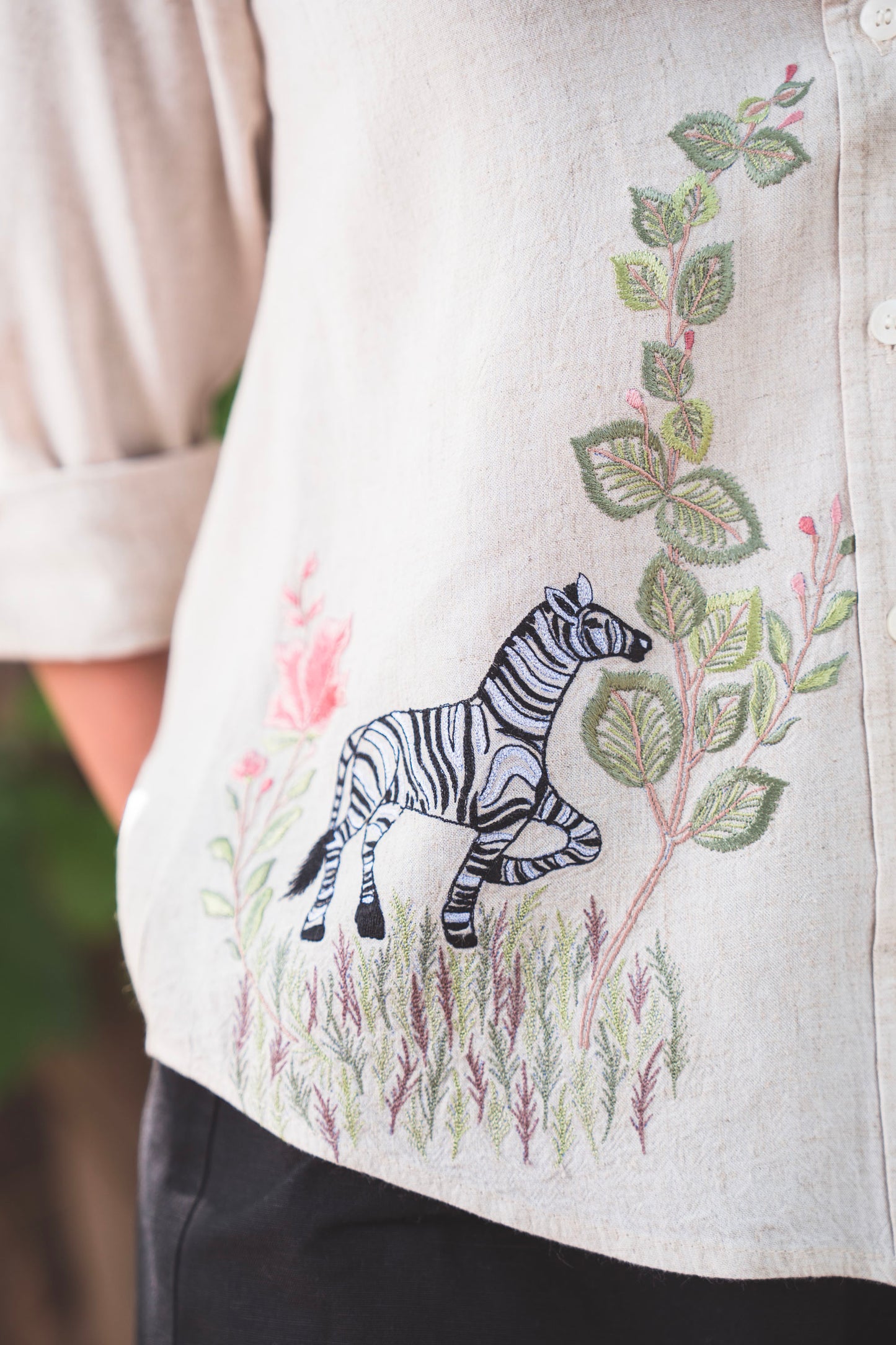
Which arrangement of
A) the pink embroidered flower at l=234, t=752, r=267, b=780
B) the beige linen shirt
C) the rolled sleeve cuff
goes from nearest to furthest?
the beige linen shirt → the pink embroidered flower at l=234, t=752, r=267, b=780 → the rolled sleeve cuff

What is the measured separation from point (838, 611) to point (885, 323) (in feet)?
0.48

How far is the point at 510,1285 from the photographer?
1.62ft

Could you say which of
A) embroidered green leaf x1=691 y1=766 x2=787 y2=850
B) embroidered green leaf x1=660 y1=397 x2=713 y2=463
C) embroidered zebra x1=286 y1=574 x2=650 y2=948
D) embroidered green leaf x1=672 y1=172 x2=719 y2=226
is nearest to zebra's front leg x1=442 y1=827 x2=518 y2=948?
embroidered zebra x1=286 y1=574 x2=650 y2=948

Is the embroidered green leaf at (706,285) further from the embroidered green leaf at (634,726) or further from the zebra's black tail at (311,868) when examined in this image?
the zebra's black tail at (311,868)

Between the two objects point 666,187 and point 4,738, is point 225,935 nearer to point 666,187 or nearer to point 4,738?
point 666,187

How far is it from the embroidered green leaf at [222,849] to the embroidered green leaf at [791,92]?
51 centimetres

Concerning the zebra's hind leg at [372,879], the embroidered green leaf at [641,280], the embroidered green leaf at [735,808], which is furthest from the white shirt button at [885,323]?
the zebra's hind leg at [372,879]

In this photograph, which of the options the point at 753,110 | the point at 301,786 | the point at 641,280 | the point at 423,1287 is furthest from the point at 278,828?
the point at 753,110

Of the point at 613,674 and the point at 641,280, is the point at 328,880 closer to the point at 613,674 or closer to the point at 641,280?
the point at 613,674

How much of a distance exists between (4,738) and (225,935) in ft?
3.48

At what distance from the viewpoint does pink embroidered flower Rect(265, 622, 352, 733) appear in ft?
1.82

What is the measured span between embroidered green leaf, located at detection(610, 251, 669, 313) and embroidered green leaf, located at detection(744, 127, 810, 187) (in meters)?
0.07

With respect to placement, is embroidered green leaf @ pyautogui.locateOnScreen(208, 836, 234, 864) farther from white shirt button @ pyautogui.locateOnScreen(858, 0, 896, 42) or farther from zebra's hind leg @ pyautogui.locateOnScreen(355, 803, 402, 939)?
Result: white shirt button @ pyautogui.locateOnScreen(858, 0, 896, 42)

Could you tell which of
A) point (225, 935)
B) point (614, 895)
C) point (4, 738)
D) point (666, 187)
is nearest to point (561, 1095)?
point (614, 895)
